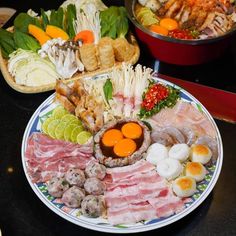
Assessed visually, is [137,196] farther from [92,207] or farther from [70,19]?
[70,19]

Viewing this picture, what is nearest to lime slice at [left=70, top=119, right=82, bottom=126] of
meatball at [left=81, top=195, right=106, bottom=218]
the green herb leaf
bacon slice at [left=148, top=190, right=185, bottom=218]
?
the green herb leaf

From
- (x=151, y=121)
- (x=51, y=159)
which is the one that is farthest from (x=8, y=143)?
(x=151, y=121)

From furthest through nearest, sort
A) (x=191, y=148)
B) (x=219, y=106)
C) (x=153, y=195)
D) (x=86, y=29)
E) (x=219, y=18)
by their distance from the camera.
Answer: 1. (x=86, y=29)
2. (x=219, y=18)
3. (x=219, y=106)
4. (x=191, y=148)
5. (x=153, y=195)

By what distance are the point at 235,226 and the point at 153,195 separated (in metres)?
0.47

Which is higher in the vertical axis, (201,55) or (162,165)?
(201,55)

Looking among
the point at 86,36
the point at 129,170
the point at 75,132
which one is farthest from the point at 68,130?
the point at 86,36

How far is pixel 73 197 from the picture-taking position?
2.03 metres

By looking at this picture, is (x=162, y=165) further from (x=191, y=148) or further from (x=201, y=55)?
(x=201, y=55)

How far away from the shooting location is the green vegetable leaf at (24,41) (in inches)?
117

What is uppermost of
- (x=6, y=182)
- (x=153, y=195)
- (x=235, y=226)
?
(x=153, y=195)

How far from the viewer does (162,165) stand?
7.07 ft

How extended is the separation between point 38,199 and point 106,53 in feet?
3.54

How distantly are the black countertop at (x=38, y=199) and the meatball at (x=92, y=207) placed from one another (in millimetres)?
167

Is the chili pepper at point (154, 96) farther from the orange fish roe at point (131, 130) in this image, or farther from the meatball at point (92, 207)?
the meatball at point (92, 207)
